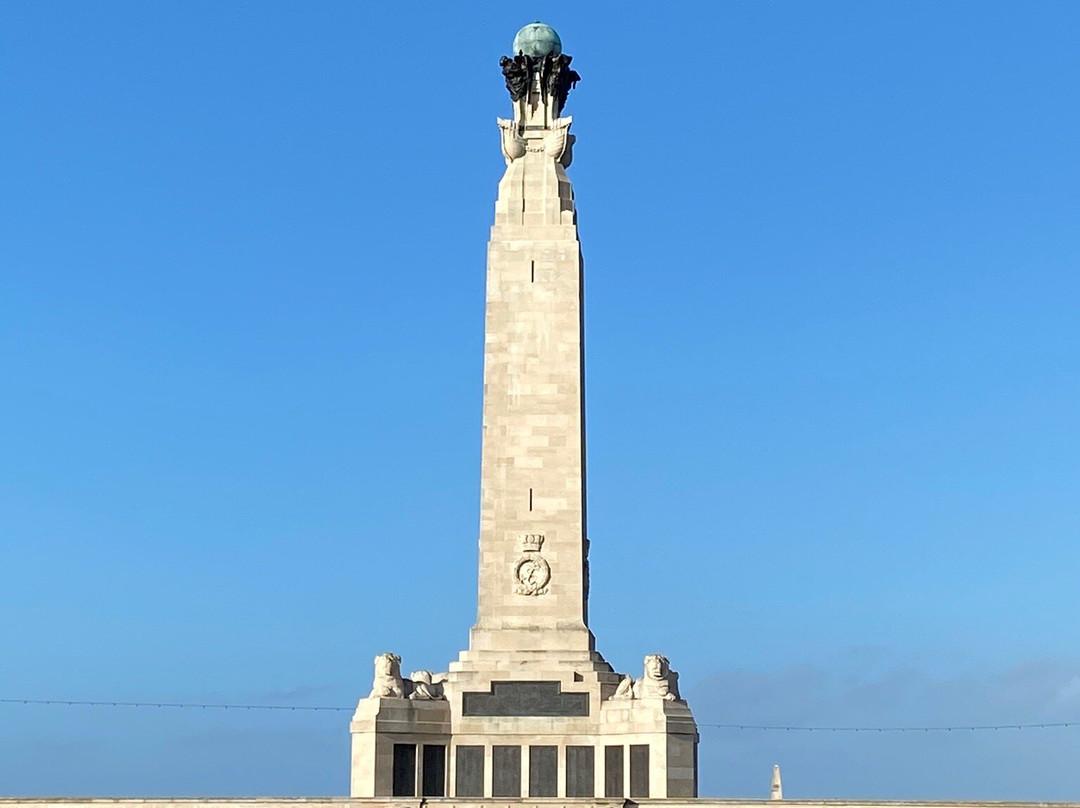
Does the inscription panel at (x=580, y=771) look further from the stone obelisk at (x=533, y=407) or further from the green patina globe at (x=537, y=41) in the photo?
the green patina globe at (x=537, y=41)

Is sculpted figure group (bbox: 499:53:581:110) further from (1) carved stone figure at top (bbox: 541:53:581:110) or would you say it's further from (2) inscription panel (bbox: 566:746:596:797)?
(2) inscription panel (bbox: 566:746:596:797)

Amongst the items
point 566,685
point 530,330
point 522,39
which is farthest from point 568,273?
point 566,685

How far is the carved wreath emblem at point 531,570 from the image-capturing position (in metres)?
60.4

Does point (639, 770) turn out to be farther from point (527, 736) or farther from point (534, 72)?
point (534, 72)

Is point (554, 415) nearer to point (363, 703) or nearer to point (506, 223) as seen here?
point (506, 223)

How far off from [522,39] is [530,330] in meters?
9.71

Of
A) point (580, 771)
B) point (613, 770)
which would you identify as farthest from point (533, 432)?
point (613, 770)

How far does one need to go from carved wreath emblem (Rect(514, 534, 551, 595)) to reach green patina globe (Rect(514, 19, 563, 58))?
15.5 metres

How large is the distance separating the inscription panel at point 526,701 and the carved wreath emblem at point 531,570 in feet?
9.67

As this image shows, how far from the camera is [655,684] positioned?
57.8m

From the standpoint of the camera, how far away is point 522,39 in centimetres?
6512

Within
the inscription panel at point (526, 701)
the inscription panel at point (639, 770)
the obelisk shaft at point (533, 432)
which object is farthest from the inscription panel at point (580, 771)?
the obelisk shaft at point (533, 432)

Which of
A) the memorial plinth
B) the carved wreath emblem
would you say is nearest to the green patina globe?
the memorial plinth

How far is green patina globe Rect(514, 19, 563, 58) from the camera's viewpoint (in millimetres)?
64812
